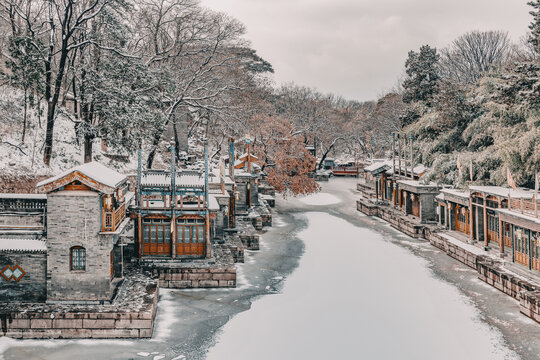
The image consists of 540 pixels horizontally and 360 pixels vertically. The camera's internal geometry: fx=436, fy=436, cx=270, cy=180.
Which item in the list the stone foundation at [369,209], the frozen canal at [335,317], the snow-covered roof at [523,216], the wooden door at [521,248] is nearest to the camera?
the frozen canal at [335,317]

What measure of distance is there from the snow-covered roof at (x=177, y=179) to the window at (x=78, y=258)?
4866mm

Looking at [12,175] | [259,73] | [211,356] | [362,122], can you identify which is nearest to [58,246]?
[211,356]

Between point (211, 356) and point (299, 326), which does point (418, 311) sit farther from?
point (211, 356)

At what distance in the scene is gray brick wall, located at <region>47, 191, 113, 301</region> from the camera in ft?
48.3

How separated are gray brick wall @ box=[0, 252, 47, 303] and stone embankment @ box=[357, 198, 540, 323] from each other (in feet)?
54.0

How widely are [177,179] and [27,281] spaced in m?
7.49

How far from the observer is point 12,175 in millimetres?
23297

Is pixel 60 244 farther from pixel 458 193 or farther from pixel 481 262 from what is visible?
pixel 458 193

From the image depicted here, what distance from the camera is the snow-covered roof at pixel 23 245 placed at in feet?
48.1

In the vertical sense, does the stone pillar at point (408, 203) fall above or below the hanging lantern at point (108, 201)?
below

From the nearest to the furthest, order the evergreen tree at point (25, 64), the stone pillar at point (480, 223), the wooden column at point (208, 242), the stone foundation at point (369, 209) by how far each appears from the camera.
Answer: the wooden column at point (208, 242), the evergreen tree at point (25, 64), the stone pillar at point (480, 223), the stone foundation at point (369, 209)

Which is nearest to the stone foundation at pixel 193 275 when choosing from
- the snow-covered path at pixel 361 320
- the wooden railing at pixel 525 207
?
the snow-covered path at pixel 361 320

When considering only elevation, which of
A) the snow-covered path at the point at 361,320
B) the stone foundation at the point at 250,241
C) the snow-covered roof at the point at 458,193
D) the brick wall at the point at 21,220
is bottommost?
the snow-covered path at the point at 361,320

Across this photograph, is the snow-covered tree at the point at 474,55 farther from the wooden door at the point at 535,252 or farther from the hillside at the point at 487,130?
the wooden door at the point at 535,252
